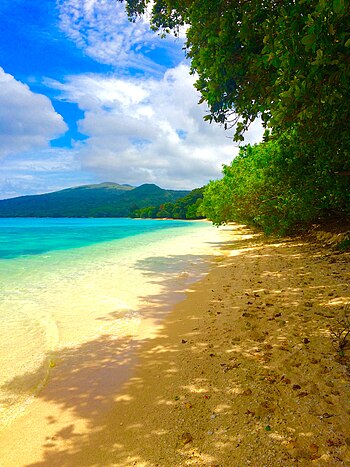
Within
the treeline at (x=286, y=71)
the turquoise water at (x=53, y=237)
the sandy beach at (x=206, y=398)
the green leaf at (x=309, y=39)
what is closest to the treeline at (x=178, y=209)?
the turquoise water at (x=53, y=237)

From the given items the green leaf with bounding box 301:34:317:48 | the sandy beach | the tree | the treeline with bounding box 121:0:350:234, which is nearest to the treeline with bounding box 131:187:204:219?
the treeline with bounding box 121:0:350:234

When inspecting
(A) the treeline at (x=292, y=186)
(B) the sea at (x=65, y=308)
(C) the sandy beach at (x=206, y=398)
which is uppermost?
(A) the treeline at (x=292, y=186)

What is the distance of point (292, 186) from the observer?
52.8 feet

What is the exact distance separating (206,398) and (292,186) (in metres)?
14.0

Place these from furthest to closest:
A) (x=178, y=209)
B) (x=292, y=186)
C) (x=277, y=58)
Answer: (x=178, y=209)
(x=292, y=186)
(x=277, y=58)

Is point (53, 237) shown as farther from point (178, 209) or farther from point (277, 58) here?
point (178, 209)

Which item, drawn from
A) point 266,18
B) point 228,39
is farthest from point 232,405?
point 266,18

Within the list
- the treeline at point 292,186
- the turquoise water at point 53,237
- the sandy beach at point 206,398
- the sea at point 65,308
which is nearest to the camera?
the sandy beach at point 206,398

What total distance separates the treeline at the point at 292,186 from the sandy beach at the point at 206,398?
18.7 feet

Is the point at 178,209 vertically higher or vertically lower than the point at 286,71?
higher

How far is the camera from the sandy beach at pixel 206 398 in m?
3.64

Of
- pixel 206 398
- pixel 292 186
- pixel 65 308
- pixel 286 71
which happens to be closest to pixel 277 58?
pixel 286 71

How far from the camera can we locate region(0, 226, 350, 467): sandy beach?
11.9 feet

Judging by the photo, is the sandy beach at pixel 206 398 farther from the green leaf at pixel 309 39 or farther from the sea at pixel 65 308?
the green leaf at pixel 309 39
